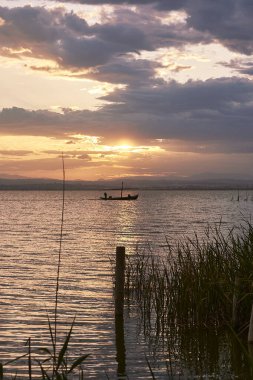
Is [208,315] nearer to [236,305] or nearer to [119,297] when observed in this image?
[236,305]

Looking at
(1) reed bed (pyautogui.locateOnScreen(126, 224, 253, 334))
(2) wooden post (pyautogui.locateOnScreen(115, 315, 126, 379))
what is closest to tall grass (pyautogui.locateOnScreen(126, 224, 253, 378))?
(1) reed bed (pyautogui.locateOnScreen(126, 224, 253, 334))

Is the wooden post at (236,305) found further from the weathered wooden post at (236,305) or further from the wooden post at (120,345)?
the wooden post at (120,345)

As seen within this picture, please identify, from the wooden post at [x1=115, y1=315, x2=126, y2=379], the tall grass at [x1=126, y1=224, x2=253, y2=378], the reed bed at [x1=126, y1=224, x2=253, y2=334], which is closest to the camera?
the wooden post at [x1=115, y1=315, x2=126, y2=379]

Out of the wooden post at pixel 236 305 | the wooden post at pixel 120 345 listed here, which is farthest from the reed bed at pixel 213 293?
the wooden post at pixel 120 345

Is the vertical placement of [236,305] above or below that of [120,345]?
above

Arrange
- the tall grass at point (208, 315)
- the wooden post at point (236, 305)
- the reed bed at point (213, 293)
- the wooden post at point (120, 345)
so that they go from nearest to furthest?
the wooden post at point (120, 345) → the tall grass at point (208, 315) → the wooden post at point (236, 305) → the reed bed at point (213, 293)

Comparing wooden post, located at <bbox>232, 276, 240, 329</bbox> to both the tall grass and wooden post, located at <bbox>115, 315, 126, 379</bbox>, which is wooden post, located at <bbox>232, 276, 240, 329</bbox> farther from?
wooden post, located at <bbox>115, 315, 126, 379</bbox>

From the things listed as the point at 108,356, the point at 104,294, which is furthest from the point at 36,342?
the point at 104,294

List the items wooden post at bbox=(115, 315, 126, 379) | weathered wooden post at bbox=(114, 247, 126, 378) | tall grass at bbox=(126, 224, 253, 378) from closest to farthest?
wooden post at bbox=(115, 315, 126, 379), tall grass at bbox=(126, 224, 253, 378), weathered wooden post at bbox=(114, 247, 126, 378)

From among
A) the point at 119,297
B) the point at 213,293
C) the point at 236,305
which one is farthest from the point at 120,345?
the point at 236,305

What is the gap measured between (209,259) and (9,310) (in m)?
6.93

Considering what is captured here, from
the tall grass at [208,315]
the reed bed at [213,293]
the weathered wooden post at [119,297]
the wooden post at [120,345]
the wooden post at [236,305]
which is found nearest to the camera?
the wooden post at [120,345]

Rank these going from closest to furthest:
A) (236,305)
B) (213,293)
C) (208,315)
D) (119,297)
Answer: (236,305) < (213,293) < (208,315) < (119,297)

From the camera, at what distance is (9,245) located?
41.7m
